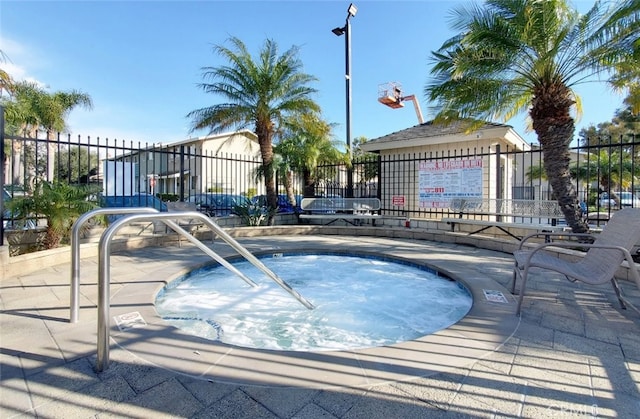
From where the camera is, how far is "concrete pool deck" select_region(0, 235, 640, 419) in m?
1.79

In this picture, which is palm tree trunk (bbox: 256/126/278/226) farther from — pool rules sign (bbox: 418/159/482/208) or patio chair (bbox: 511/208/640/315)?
patio chair (bbox: 511/208/640/315)

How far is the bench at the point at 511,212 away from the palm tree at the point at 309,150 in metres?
4.45

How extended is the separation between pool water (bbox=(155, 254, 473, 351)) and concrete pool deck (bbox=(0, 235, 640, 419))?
2.47 feet


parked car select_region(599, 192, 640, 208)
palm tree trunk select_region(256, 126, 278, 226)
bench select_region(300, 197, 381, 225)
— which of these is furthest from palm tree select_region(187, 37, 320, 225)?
parked car select_region(599, 192, 640, 208)

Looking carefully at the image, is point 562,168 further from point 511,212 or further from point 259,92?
point 259,92

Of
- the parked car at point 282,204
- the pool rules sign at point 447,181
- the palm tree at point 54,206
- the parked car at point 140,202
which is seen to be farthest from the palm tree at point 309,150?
the palm tree at point 54,206

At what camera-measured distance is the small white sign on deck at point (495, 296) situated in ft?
11.7

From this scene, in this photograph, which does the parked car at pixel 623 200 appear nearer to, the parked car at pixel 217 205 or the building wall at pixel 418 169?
the building wall at pixel 418 169

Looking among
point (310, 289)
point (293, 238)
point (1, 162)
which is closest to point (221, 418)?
point (310, 289)

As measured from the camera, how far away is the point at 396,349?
2.46 metres

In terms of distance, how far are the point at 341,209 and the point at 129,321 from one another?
7.68m

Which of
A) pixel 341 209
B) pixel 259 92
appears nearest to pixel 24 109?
pixel 259 92

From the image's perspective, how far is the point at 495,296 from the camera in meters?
3.71

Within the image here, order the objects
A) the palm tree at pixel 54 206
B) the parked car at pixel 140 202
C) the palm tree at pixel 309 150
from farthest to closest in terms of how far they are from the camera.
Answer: the palm tree at pixel 309 150, the parked car at pixel 140 202, the palm tree at pixel 54 206
